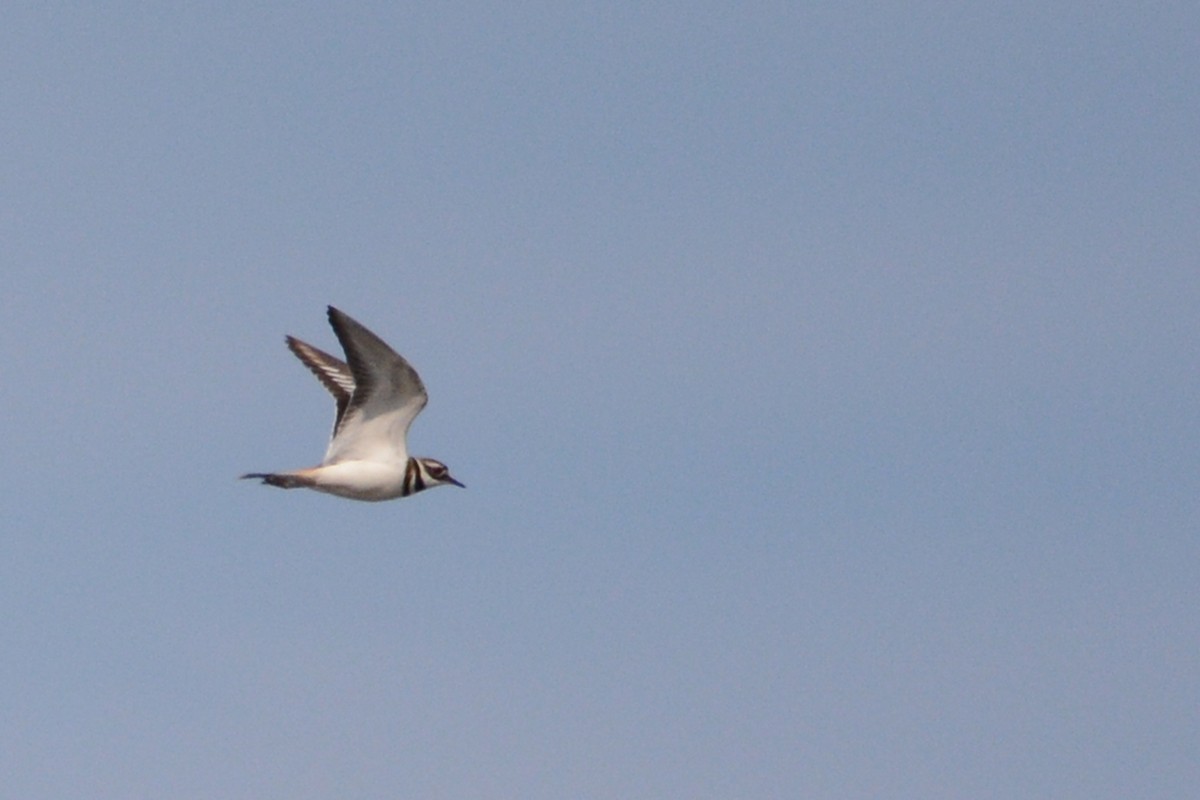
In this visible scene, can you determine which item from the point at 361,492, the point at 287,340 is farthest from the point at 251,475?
the point at 287,340

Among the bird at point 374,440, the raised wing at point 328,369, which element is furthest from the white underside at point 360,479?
the raised wing at point 328,369

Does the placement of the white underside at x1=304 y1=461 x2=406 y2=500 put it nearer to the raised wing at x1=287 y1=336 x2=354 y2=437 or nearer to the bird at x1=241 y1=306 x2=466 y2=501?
the bird at x1=241 y1=306 x2=466 y2=501

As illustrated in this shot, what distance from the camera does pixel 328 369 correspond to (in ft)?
152

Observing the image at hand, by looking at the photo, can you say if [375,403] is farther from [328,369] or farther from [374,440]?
[328,369]

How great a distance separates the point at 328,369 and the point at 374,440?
4942mm

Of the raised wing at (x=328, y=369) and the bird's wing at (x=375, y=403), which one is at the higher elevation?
the raised wing at (x=328, y=369)

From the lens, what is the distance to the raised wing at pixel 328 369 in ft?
148

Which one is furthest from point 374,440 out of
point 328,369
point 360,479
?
point 328,369

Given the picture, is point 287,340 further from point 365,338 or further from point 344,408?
point 365,338

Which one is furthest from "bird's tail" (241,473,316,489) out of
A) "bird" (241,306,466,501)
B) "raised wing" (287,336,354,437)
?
"raised wing" (287,336,354,437)

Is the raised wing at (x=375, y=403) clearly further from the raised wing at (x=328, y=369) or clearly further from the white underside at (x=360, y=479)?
the raised wing at (x=328, y=369)

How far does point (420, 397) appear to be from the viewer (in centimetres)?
4112

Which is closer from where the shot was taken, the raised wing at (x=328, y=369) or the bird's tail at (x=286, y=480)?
the bird's tail at (x=286, y=480)

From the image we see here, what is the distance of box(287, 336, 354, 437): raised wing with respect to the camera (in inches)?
1778
